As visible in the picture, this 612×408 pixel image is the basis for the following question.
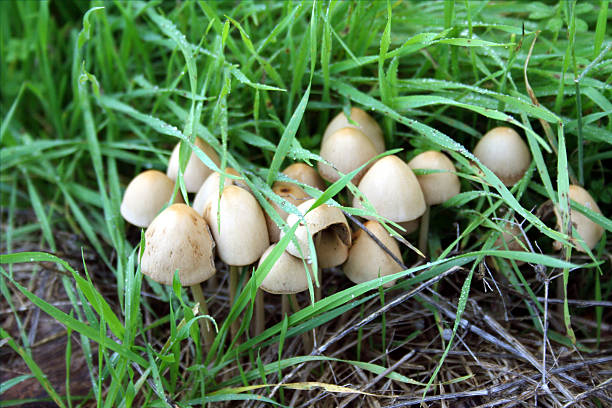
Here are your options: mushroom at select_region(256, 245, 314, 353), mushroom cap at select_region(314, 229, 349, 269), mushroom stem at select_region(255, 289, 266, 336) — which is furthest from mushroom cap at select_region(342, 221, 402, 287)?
mushroom stem at select_region(255, 289, 266, 336)

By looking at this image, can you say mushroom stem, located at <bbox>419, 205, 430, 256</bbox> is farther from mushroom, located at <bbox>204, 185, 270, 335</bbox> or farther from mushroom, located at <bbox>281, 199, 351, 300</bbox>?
mushroom, located at <bbox>204, 185, 270, 335</bbox>

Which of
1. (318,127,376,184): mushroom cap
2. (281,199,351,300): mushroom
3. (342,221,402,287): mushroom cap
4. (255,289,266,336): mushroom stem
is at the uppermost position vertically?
(318,127,376,184): mushroom cap

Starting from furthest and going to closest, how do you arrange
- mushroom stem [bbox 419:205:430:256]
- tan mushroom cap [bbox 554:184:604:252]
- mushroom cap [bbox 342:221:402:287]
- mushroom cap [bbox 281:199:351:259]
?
1. mushroom stem [bbox 419:205:430:256]
2. tan mushroom cap [bbox 554:184:604:252]
3. mushroom cap [bbox 342:221:402:287]
4. mushroom cap [bbox 281:199:351:259]

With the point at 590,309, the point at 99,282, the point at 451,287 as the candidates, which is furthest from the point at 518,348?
the point at 99,282

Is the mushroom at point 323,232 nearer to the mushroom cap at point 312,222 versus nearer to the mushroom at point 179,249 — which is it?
the mushroom cap at point 312,222

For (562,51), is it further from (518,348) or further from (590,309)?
(518,348)

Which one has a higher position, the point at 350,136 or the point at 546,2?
the point at 546,2

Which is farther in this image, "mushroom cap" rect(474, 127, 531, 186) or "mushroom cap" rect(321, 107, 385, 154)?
"mushroom cap" rect(321, 107, 385, 154)

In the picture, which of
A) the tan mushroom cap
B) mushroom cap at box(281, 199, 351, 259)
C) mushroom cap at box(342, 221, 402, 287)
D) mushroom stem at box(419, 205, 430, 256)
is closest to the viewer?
mushroom cap at box(281, 199, 351, 259)
